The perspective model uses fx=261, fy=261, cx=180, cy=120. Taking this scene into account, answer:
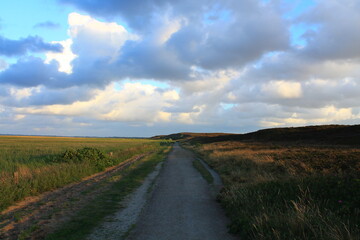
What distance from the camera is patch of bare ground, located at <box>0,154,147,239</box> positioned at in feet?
23.4

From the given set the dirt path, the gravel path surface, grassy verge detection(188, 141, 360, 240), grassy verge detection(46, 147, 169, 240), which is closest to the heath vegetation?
grassy verge detection(188, 141, 360, 240)

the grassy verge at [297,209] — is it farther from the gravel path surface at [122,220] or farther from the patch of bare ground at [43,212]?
the patch of bare ground at [43,212]

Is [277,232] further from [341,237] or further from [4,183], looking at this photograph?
[4,183]

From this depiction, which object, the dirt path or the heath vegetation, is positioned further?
the dirt path

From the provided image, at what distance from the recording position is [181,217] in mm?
8219

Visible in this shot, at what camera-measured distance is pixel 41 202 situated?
10.5 m

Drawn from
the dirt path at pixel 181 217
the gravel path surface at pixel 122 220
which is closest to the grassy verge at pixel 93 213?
the gravel path surface at pixel 122 220

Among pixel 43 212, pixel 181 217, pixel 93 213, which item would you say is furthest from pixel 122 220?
pixel 43 212

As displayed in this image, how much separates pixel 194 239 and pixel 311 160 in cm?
1366

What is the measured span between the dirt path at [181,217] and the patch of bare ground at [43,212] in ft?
8.36

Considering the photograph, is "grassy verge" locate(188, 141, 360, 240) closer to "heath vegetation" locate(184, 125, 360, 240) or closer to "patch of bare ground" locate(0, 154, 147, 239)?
"heath vegetation" locate(184, 125, 360, 240)

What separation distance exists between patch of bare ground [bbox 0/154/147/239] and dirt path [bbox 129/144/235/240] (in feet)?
8.36

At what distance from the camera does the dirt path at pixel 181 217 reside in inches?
264

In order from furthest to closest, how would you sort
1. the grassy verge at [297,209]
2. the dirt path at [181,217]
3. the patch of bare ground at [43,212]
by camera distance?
the patch of bare ground at [43,212] → the dirt path at [181,217] → the grassy verge at [297,209]
